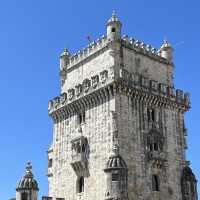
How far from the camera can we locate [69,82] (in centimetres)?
5844

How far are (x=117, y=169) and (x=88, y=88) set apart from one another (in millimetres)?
10293

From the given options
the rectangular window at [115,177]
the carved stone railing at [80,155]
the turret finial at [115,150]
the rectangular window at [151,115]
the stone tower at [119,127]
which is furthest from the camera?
the rectangular window at [151,115]

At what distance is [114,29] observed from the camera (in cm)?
5356

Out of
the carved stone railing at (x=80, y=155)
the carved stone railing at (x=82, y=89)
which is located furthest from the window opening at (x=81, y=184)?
the carved stone railing at (x=82, y=89)

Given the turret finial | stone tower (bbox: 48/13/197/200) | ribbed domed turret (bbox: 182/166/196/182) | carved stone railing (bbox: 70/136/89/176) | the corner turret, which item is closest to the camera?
the corner turret

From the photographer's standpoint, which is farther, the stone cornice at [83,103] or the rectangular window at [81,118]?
the rectangular window at [81,118]

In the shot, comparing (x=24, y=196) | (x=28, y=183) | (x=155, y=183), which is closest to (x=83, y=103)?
(x=28, y=183)

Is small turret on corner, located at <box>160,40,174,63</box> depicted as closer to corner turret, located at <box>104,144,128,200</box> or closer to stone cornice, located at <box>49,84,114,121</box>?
stone cornice, located at <box>49,84,114,121</box>

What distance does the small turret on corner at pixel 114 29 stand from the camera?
175 feet

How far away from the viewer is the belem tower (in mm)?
49531

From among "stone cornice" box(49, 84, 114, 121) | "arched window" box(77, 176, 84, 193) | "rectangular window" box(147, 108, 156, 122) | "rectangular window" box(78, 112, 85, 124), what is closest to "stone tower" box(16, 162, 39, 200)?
"arched window" box(77, 176, 84, 193)

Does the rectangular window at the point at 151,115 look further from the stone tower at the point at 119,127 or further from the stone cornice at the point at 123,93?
the stone cornice at the point at 123,93

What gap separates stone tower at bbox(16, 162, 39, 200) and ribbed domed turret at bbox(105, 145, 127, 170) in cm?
823

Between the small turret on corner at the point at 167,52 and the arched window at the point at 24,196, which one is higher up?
the small turret on corner at the point at 167,52
